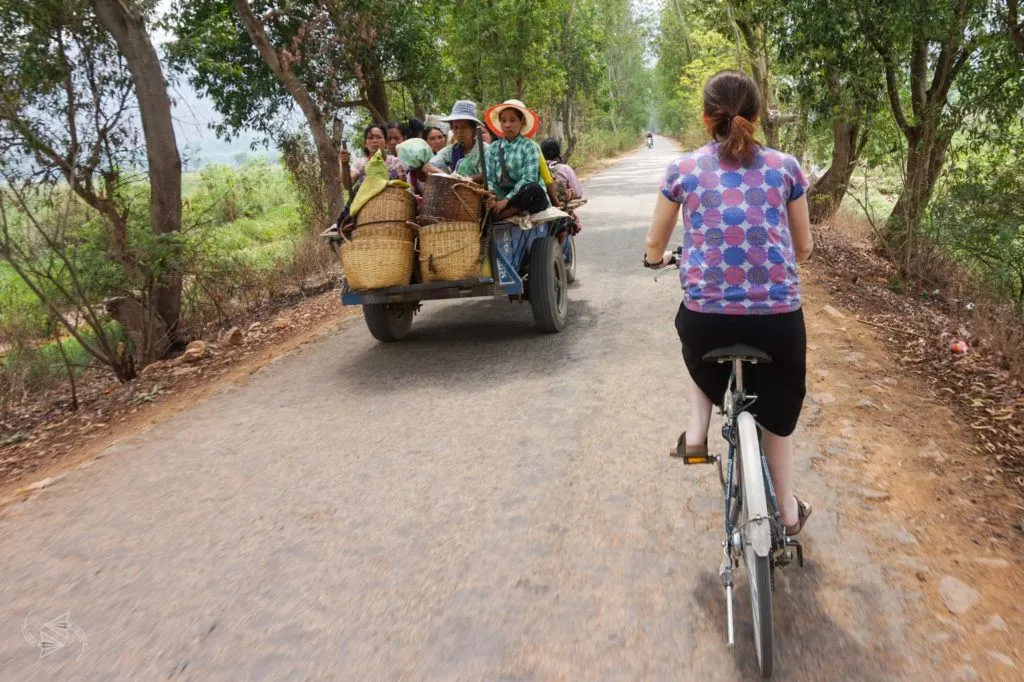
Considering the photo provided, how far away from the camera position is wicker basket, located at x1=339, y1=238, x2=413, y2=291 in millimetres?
5703

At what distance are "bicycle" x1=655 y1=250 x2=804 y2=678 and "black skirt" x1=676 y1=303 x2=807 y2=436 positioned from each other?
5 cm

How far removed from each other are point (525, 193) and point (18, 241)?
450cm

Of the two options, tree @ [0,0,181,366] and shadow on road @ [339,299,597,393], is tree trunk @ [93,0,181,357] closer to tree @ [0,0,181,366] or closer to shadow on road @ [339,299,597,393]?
tree @ [0,0,181,366]

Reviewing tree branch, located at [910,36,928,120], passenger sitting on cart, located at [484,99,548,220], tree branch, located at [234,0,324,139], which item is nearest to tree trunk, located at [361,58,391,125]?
tree branch, located at [234,0,324,139]

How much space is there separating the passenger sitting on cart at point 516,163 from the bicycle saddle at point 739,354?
12.4 ft

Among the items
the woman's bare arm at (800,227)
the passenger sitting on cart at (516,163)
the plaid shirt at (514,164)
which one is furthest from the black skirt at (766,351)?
the plaid shirt at (514,164)

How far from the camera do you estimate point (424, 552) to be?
3.32 meters

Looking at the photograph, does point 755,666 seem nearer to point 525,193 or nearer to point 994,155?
point 525,193

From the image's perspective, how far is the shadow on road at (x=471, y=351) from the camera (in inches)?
228

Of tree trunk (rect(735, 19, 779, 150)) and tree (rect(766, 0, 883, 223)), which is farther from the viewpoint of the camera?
tree trunk (rect(735, 19, 779, 150))

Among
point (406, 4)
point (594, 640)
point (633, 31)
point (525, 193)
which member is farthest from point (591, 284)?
point (633, 31)

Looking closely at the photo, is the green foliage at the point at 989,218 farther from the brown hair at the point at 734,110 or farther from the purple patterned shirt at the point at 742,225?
the brown hair at the point at 734,110

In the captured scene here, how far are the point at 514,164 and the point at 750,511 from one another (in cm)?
464

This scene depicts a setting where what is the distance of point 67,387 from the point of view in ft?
28.8
